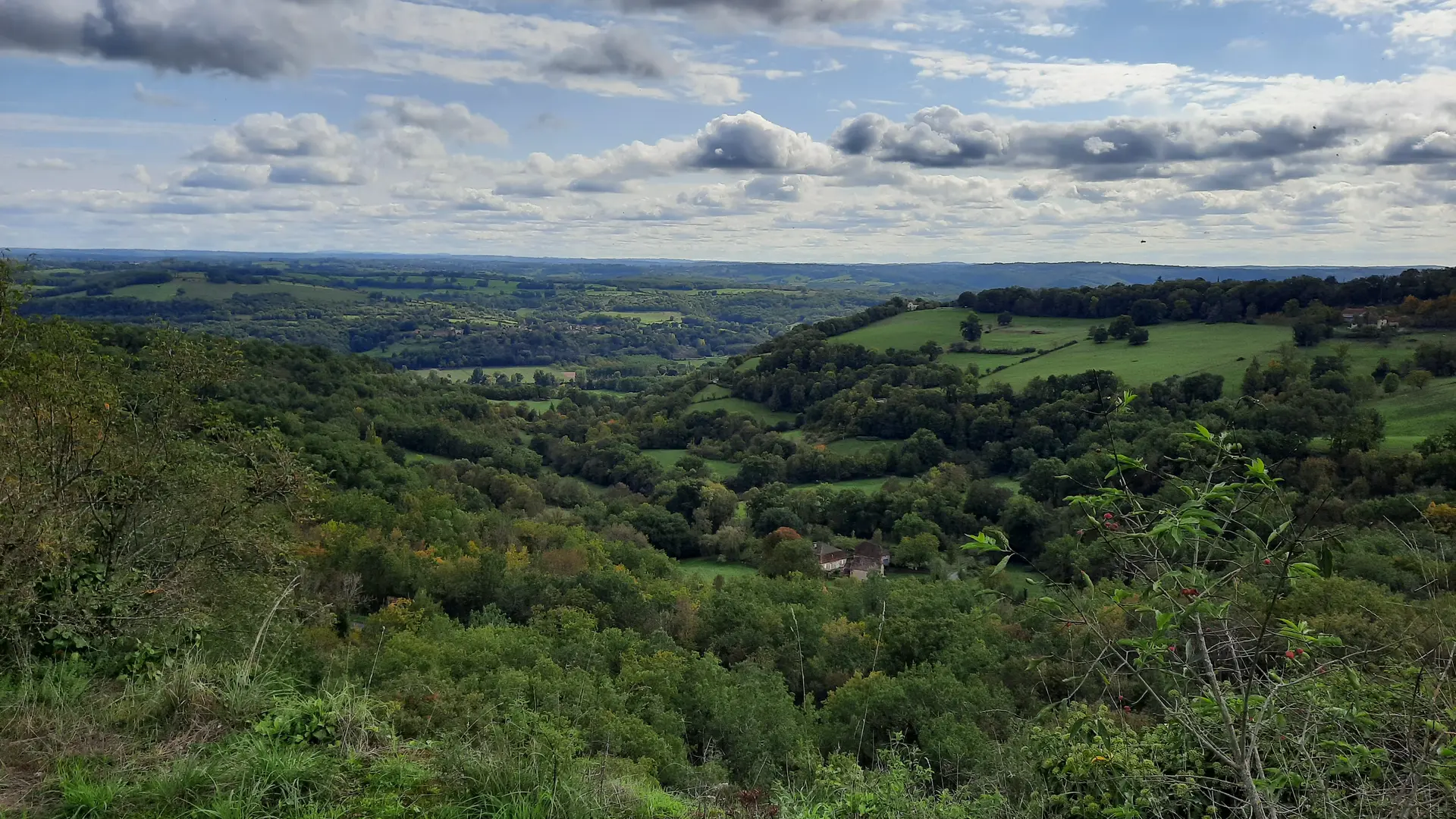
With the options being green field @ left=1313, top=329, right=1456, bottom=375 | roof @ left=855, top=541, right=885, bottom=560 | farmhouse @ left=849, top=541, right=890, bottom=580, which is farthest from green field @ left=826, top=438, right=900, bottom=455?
green field @ left=1313, top=329, right=1456, bottom=375

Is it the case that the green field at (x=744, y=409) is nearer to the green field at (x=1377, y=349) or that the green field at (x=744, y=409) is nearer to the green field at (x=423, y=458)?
the green field at (x=423, y=458)

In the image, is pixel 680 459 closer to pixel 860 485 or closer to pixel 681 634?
pixel 860 485

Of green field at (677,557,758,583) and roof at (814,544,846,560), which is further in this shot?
roof at (814,544,846,560)

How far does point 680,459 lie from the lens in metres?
76.9

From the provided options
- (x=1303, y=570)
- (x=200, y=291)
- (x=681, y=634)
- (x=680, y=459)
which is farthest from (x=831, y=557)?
(x=200, y=291)

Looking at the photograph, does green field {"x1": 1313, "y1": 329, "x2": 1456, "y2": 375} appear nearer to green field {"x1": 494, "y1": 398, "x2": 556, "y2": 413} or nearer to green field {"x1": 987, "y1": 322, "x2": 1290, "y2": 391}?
green field {"x1": 987, "y1": 322, "x2": 1290, "y2": 391}

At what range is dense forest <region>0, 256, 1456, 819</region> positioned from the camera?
161 inches

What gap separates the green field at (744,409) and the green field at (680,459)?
32.4ft

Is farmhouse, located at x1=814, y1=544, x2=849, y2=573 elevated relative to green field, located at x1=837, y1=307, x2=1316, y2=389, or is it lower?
lower

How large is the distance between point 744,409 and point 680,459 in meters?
17.7

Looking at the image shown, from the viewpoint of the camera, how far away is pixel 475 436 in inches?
2778

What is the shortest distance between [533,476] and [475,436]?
6495 millimetres

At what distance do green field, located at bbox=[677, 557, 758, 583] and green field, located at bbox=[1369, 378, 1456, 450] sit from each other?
1414 inches

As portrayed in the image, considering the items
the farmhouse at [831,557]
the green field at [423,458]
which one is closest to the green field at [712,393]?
the green field at [423,458]
